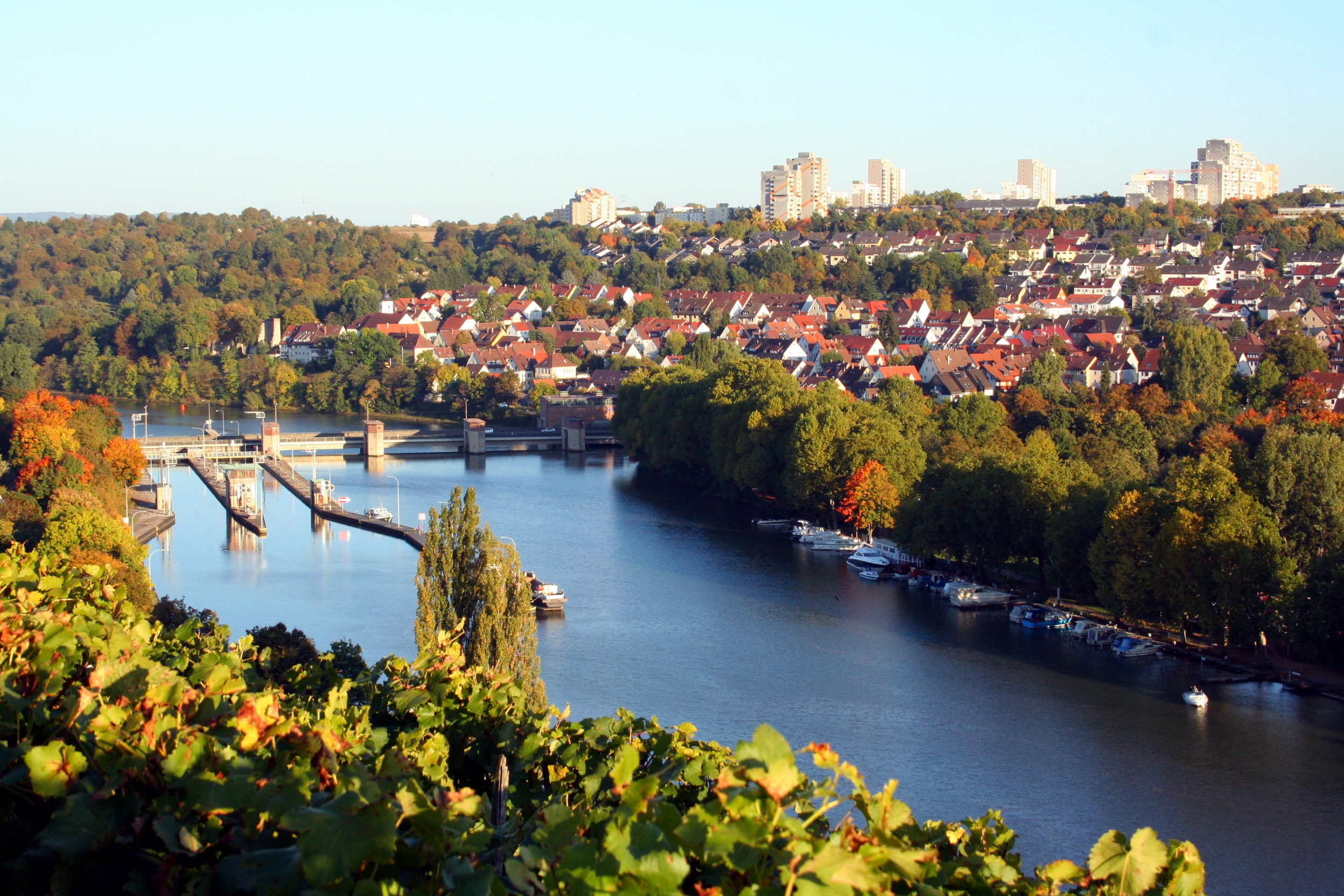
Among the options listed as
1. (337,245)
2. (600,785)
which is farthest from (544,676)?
(337,245)

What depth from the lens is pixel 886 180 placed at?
62.3m

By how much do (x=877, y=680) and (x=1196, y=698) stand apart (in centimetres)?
199

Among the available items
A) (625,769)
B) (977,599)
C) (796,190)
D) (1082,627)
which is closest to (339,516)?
(977,599)

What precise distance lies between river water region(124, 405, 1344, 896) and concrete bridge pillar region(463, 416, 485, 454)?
6148mm

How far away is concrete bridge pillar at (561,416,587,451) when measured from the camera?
22.6 m

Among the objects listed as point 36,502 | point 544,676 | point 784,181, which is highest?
point 784,181

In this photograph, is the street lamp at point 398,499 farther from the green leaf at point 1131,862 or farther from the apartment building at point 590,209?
the apartment building at point 590,209

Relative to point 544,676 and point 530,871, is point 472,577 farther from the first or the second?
point 530,871

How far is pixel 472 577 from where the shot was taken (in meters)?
7.73

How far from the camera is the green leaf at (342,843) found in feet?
5.40

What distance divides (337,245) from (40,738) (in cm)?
4551

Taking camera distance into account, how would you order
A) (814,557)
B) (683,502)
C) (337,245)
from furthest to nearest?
(337,245), (683,502), (814,557)

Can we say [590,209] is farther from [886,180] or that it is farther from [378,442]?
[378,442]

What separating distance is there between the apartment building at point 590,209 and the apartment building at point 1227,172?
931 inches
